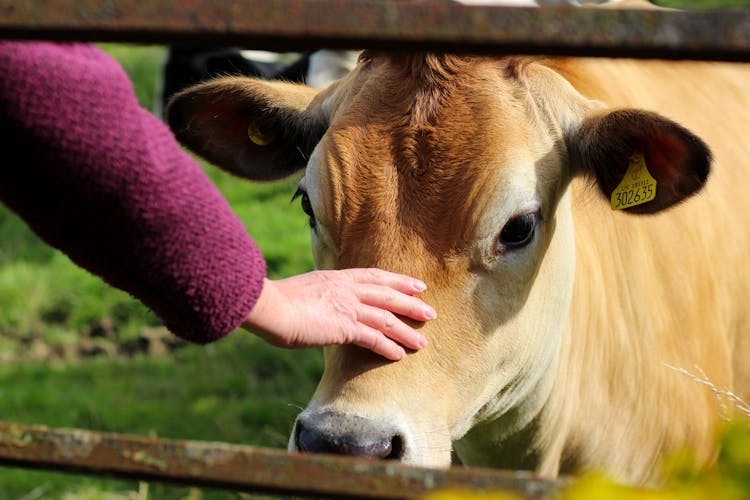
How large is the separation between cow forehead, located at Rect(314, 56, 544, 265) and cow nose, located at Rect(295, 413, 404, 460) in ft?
1.38

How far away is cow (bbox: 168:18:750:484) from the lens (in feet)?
7.84

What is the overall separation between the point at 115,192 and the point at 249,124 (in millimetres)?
1841

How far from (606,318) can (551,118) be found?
0.77 m

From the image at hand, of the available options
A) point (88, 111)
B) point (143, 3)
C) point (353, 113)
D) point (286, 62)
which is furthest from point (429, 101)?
point (286, 62)

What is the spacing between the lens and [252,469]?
1.19 meters

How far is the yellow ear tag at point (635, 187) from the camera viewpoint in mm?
2609

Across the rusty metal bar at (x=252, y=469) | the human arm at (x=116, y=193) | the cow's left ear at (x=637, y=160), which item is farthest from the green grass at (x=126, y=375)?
the rusty metal bar at (x=252, y=469)

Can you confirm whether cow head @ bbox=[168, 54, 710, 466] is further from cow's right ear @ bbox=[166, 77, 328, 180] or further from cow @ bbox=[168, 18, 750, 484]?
cow's right ear @ bbox=[166, 77, 328, 180]

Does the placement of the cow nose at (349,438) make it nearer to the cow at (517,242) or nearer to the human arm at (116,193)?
the cow at (517,242)

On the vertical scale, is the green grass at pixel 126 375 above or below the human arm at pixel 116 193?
below

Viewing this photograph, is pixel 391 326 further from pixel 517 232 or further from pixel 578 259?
pixel 578 259

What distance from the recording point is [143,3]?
3.82ft

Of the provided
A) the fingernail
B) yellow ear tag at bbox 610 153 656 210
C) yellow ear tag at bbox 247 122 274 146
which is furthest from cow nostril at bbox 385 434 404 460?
yellow ear tag at bbox 247 122 274 146

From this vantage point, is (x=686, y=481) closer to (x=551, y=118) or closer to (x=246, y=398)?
Result: (x=551, y=118)
